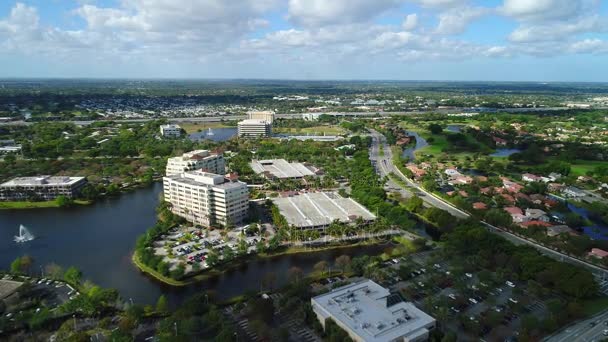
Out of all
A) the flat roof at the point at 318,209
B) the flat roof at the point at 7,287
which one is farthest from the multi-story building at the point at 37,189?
the flat roof at the point at 318,209

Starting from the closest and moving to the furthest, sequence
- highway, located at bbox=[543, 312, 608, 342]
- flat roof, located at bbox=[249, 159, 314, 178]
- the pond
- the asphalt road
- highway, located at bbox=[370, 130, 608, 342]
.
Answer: highway, located at bbox=[543, 312, 608, 342], highway, located at bbox=[370, 130, 608, 342], the asphalt road, flat roof, located at bbox=[249, 159, 314, 178], the pond

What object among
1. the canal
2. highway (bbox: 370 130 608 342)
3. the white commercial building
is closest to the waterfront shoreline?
the canal

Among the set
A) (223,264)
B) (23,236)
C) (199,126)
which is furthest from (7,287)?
(199,126)

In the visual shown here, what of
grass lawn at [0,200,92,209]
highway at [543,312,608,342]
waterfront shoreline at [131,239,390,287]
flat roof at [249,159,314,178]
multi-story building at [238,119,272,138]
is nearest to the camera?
highway at [543,312,608,342]

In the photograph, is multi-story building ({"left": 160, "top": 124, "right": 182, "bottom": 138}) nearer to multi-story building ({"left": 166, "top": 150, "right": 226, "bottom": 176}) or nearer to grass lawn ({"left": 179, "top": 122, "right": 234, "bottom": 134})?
grass lawn ({"left": 179, "top": 122, "right": 234, "bottom": 134})

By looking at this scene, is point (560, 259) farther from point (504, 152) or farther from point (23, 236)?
point (504, 152)

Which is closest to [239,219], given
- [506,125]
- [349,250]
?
[349,250]

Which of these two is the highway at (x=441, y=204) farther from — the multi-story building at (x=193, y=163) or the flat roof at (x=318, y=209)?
the multi-story building at (x=193, y=163)

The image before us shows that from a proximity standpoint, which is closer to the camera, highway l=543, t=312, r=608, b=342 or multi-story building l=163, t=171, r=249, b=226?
highway l=543, t=312, r=608, b=342
